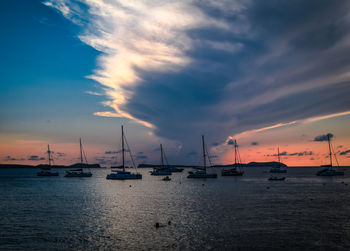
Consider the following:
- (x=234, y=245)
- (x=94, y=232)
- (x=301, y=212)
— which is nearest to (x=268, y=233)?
(x=234, y=245)

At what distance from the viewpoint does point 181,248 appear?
81.5 feet

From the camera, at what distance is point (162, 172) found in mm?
184000

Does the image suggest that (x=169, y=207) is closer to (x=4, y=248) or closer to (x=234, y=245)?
(x=234, y=245)

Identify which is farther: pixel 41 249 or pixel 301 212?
pixel 301 212

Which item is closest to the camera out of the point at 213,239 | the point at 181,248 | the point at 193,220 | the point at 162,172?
the point at 181,248

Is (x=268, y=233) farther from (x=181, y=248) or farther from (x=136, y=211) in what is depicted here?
(x=136, y=211)

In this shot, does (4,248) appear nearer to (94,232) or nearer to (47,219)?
(94,232)

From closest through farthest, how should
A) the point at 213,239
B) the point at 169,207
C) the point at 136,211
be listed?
the point at 213,239, the point at 136,211, the point at 169,207

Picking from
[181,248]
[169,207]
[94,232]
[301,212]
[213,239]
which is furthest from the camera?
[169,207]

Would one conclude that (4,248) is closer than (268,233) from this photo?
Yes

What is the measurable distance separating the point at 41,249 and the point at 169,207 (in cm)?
2528

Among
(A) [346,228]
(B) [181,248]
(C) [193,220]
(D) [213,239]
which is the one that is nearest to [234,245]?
(D) [213,239]

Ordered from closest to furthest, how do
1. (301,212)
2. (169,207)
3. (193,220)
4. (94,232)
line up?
(94,232), (193,220), (301,212), (169,207)

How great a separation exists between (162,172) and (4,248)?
526 ft
